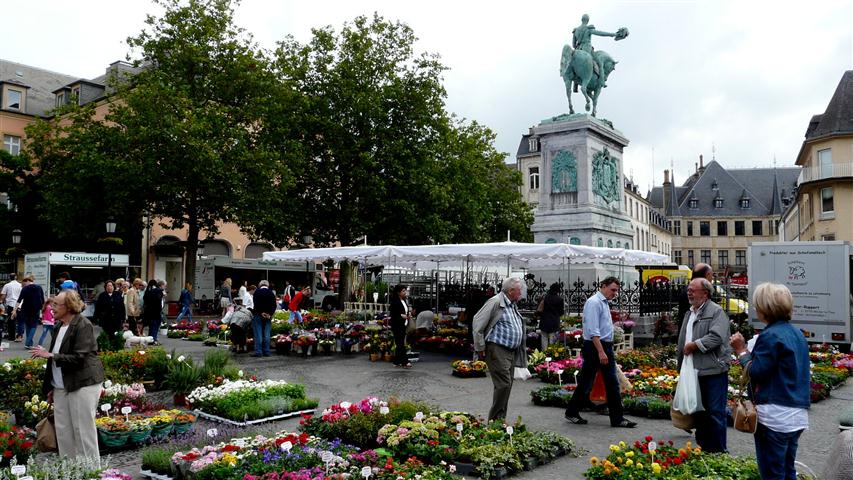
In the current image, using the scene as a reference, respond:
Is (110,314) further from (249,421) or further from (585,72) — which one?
(585,72)

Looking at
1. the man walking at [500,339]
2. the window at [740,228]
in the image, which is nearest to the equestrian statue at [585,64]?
the man walking at [500,339]

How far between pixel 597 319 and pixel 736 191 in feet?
303

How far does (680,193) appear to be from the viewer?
9688 cm

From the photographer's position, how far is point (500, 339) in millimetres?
8000

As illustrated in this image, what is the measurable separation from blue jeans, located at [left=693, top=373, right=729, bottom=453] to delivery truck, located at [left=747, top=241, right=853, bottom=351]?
12.6 meters

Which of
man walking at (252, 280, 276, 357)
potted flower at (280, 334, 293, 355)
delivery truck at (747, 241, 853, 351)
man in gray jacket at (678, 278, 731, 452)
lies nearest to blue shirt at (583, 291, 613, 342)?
man in gray jacket at (678, 278, 731, 452)

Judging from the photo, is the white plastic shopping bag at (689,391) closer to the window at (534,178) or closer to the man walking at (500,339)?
the man walking at (500,339)

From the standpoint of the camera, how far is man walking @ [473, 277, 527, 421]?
26.2ft

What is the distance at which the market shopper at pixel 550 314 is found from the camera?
564 inches

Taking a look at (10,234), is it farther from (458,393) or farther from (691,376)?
(691,376)

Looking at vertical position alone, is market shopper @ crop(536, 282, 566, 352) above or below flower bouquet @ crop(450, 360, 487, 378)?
above

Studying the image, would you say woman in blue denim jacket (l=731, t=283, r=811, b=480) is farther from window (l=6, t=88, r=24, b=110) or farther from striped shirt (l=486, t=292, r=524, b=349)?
window (l=6, t=88, r=24, b=110)

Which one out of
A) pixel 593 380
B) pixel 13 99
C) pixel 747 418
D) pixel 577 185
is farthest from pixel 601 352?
pixel 13 99

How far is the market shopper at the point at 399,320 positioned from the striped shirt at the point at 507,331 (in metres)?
6.11
